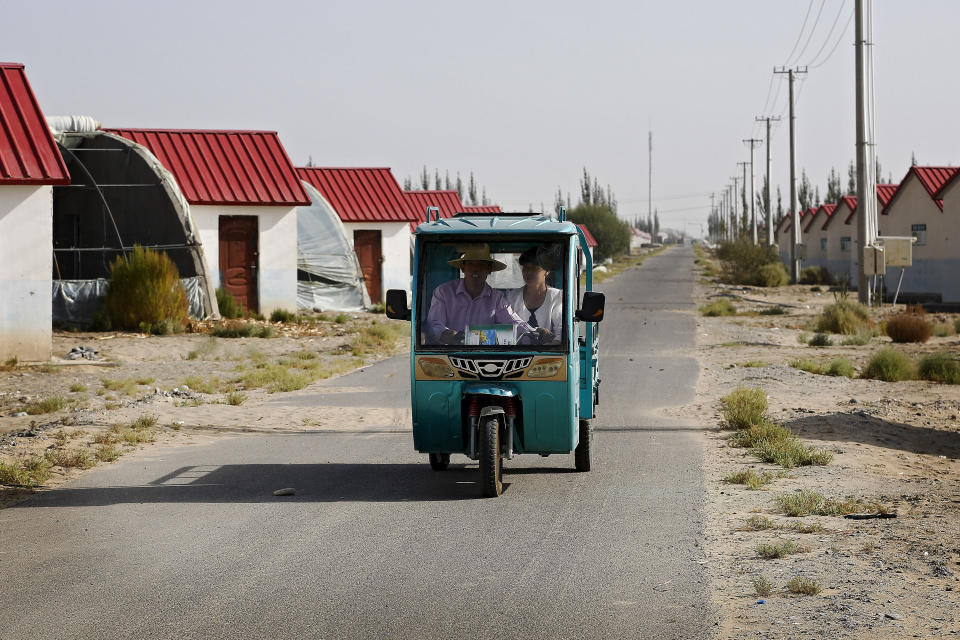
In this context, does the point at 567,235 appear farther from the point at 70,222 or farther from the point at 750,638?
the point at 70,222

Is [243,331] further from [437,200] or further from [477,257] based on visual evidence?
Result: [437,200]

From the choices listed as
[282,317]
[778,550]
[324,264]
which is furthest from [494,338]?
[324,264]

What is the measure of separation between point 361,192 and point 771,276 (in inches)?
991

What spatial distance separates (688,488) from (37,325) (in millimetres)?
15164

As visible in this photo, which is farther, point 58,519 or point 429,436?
point 429,436

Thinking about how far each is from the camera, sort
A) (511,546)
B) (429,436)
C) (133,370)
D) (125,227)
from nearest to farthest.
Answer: (511,546) → (429,436) → (133,370) → (125,227)

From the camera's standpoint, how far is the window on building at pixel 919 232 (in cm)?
4478

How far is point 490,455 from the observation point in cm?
950

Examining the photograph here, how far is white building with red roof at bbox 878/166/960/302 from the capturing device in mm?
41781

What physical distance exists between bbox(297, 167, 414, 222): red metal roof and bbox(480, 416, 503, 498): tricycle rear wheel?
1311 inches

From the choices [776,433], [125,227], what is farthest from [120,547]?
[125,227]

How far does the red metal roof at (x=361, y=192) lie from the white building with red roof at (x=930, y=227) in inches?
765

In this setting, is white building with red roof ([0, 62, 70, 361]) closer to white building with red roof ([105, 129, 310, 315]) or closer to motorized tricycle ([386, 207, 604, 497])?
white building with red roof ([105, 129, 310, 315])

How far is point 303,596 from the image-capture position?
672 cm
